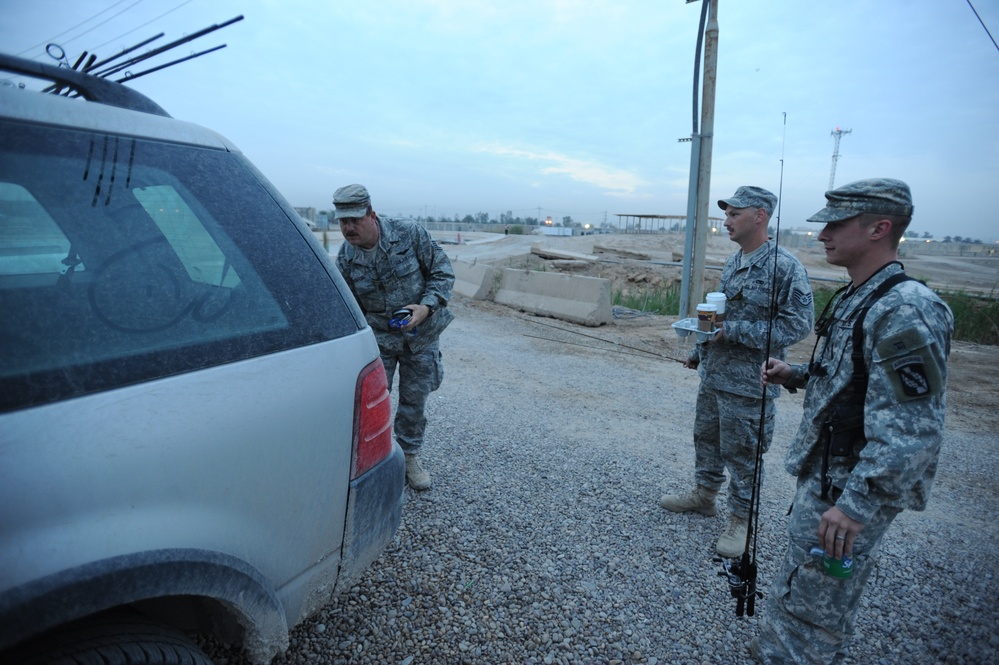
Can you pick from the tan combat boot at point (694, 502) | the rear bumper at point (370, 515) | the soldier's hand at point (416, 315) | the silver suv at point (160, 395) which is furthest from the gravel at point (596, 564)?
the soldier's hand at point (416, 315)

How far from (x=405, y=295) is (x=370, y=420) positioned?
182cm

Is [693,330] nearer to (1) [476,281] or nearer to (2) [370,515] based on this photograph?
(2) [370,515]

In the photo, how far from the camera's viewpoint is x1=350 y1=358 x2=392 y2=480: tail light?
1799 millimetres

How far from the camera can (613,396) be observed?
601 centimetres

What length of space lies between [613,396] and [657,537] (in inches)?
110

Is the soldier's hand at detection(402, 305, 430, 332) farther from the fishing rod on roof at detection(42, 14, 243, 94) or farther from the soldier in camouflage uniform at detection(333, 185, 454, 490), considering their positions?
the fishing rod on roof at detection(42, 14, 243, 94)

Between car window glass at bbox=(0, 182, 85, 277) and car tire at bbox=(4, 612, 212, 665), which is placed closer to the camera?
car tire at bbox=(4, 612, 212, 665)

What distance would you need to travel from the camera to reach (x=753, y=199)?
3152 mm

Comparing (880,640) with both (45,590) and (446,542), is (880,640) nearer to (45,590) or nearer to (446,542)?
(446,542)

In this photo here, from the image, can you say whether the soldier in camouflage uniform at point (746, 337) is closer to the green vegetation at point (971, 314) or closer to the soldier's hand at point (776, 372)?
the soldier's hand at point (776, 372)

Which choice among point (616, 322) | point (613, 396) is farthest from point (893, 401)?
point (616, 322)

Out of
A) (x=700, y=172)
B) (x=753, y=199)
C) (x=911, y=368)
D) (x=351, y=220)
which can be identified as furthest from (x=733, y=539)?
(x=700, y=172)

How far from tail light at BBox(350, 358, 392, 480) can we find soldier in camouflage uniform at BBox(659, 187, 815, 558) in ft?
6.76

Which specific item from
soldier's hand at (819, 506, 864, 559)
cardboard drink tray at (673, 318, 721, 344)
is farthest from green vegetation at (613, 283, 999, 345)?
soldier's hand at (819, 506, 864, 559)
